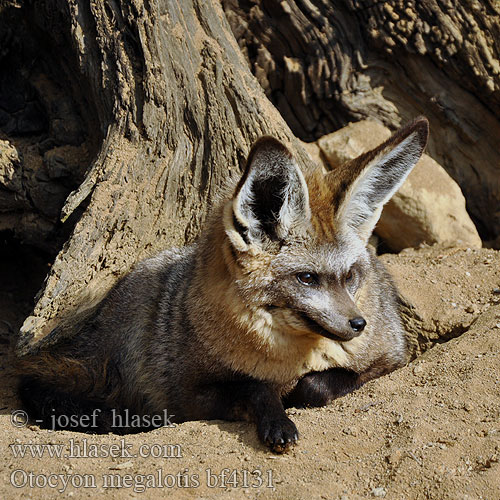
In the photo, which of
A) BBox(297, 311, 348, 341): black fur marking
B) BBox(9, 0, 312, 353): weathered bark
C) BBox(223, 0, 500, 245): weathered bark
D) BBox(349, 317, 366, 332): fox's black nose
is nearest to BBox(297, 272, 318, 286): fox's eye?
BBox(297, 311, 348, 341): black fur marking

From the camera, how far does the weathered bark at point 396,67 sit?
6797 millimetres

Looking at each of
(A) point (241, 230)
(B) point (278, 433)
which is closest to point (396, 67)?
(A) point (241, 230)

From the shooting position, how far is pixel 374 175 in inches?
165

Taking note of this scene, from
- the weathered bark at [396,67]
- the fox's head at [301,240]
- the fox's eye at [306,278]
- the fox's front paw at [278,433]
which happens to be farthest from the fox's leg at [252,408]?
the weathered bark at [396,67]

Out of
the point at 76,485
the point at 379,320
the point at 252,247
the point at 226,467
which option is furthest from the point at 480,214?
the point at 76,485

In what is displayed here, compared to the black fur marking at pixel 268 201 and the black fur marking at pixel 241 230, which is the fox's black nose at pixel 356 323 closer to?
the black fur marking at pixel 268 201

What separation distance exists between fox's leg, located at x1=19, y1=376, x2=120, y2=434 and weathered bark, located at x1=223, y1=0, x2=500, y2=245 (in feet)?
14.4

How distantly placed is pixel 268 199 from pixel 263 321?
2.57 feet

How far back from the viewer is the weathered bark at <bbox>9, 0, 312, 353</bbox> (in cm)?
553

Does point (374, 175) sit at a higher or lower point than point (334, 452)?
higher

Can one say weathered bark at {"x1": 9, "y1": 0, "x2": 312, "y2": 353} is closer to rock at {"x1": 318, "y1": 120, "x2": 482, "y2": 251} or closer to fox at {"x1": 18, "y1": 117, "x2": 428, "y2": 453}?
fox at {"x1": 18, "y1": 117, "x2": 428, "y2": 453}

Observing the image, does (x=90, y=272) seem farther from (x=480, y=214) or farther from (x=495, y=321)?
(x=480, y=214)

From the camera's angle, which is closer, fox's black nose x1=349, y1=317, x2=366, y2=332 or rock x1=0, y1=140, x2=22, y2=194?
fox's black nose x1=349, y1=317, x2=366, y2=332

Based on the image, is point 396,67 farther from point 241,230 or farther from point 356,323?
point 356,323
